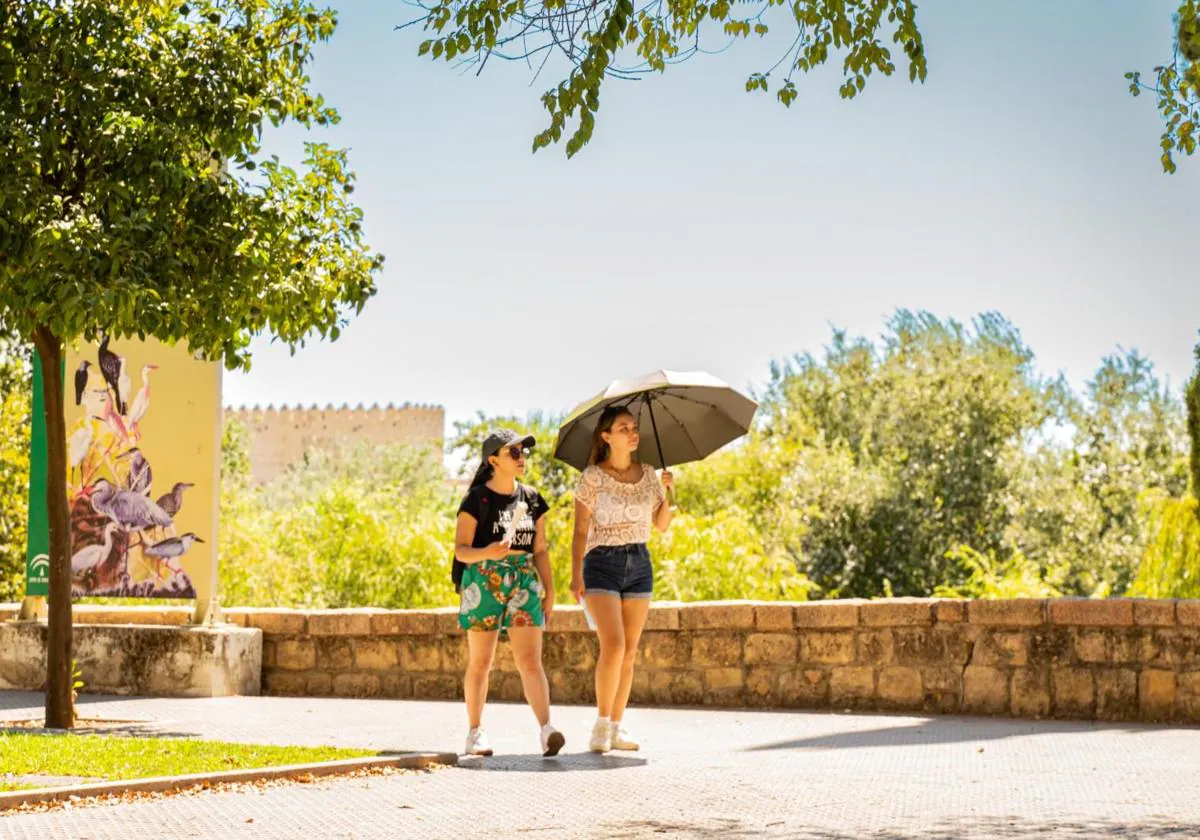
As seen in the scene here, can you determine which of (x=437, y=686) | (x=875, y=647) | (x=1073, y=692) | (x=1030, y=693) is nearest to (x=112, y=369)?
(x=437, y=686)

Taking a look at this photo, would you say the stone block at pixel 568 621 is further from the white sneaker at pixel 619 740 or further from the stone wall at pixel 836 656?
the white sneaker at pixel 619 740

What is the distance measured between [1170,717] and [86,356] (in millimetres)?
9012

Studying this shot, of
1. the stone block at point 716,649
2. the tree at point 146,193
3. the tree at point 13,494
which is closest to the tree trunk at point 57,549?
the tree at point 146,193

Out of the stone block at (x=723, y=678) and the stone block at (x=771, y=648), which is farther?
the stone block at (x=723, y=678)

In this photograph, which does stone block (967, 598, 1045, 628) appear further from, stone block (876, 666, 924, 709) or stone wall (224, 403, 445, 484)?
stone wall (224, 403, 445, 484)

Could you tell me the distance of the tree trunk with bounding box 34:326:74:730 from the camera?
32.9 feet

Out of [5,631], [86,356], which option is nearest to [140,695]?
[5,631]

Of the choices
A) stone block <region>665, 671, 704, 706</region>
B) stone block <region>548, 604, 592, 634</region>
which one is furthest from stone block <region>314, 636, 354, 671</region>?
stone block <region>665, 671, 704, 706</region>

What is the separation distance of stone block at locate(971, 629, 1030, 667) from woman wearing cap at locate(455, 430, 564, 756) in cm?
359

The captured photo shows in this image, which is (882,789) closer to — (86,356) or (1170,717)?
(1170,717)

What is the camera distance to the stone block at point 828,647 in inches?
440

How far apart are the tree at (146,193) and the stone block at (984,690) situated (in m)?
4.97

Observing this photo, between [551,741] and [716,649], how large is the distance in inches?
141

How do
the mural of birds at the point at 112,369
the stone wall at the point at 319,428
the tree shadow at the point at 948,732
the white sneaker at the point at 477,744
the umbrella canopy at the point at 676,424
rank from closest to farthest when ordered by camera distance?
the white sneaker at the point at 477,744, the tree shadow at the point at 948,732, the umbrella canopy at the point at 676,424, the mural of birds at the point at 112,369, the stone wall at the point at 319,428
